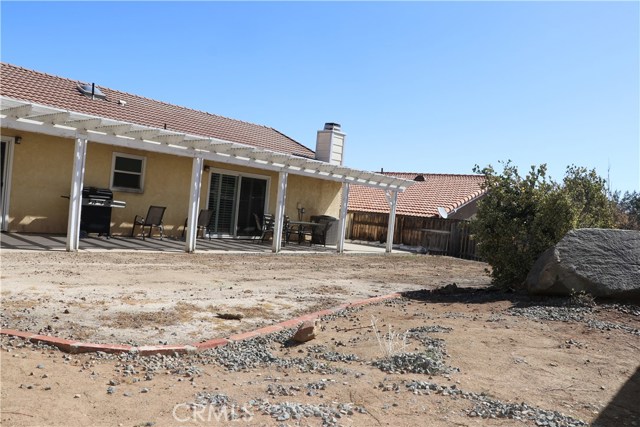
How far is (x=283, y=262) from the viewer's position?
518 inches

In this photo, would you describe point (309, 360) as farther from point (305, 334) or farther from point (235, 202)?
point (235, 202)

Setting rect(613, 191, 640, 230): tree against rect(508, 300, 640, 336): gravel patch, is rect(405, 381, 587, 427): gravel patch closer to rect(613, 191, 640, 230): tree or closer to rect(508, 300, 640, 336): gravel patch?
rect(508, 300, 640, 336): gravel patch

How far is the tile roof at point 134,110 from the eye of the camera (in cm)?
1423

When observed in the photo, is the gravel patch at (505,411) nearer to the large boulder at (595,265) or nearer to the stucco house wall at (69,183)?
the large boulder at (595,265)

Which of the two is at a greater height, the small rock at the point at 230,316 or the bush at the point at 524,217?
the bush at the point at 524,217

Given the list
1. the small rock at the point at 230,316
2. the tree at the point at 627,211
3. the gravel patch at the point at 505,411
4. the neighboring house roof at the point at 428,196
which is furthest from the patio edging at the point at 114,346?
the neighboring house roof at the point at 428,196

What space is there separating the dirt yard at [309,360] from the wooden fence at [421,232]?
1287 centimetres

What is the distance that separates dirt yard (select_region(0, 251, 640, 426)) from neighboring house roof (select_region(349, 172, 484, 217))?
16.6 m

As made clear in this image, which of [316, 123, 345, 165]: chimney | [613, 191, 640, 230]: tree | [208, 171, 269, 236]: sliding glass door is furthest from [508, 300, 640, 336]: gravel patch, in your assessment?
[316, 123, 345, 165]: chimney

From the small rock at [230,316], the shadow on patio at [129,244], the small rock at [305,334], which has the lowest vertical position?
the small rock at [230,316]

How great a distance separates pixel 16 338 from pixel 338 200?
683 inches

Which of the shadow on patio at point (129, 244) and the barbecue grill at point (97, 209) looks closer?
the shadow on patio at point (129, 244)

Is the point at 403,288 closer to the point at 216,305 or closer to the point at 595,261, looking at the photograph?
the point at 595,261

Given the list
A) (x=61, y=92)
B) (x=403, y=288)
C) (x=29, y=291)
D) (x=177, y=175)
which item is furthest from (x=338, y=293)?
(x=61, y=92)
